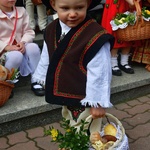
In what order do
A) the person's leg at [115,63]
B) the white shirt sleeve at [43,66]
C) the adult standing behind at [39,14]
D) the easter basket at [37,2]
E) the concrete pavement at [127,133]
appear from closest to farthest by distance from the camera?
the white shirt sleeve at [43,66]
the concrete pavement at [127,133]
the person's leg at [115,63]
the easter basket at [37,2]
the adult standing behind at [39,14]

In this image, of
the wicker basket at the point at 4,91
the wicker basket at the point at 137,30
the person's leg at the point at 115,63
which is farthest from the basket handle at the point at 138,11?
the wicker basket at the point at 4,91

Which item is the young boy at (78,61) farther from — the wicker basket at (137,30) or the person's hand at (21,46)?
the wicker basket at (137,30)

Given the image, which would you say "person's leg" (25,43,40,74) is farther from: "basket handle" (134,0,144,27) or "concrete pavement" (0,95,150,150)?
"basket handle" (134,0,144,27)

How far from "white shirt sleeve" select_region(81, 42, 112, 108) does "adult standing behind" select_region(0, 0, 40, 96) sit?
61.2 inches

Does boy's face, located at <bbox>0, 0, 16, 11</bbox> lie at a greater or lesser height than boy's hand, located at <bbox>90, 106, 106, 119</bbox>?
greater

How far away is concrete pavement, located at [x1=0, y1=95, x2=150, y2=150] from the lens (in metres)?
3.28

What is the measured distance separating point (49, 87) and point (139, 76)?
2.34m

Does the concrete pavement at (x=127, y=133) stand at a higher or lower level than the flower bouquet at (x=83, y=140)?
lower

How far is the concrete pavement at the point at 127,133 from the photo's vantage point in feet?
10.8

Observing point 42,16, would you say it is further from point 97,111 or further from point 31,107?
point 97,111

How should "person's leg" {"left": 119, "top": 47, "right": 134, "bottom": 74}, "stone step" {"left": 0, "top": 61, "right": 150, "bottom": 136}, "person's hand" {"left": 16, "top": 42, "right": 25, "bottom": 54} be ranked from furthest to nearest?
"person's leg" {"left": 119, "top": 47, "right": 134, "bottom": 74}, "person's hand" {"left": 16, "top": 42, "right": 25, "bottom": 54}, "stone step" {"left": 0, "top": 61, "right": 150, "bottom": 136}

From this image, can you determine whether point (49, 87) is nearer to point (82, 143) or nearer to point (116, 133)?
point (82, 143)

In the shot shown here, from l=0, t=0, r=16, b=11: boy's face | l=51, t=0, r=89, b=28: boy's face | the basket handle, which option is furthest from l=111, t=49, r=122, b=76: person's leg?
l=51, t=0, r=89, b=28: boy's face

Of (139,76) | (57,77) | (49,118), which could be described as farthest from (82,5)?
(139,76)
